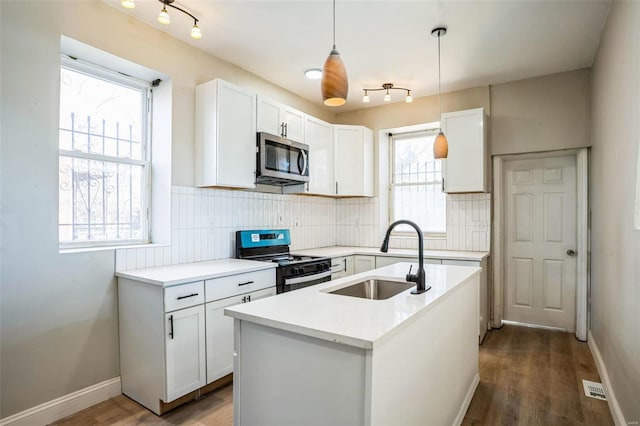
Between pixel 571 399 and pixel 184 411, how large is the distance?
8.62 feet

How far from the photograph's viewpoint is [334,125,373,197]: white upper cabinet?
14.5 ft

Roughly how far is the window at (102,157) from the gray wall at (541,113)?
11.9ft

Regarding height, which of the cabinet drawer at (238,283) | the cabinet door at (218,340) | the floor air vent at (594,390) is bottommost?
the floor air vent at (594,390)

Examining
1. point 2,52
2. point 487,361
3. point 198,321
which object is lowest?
point 487,361

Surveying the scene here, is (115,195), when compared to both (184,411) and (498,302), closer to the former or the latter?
(184,411)

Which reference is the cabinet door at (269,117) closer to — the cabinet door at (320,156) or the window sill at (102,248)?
the cabinet door at (320,156)

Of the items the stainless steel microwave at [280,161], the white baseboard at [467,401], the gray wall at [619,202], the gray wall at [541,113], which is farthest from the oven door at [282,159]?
the gray wall at [619,202]

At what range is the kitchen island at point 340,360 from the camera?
1.17 meters

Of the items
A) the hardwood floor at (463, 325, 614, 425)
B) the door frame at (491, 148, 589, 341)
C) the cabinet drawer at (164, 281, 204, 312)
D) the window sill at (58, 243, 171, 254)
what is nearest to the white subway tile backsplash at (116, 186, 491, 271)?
the window sill at (58, 243, 171, 254)

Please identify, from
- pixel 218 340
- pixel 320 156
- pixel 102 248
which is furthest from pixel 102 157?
pixel 320 156

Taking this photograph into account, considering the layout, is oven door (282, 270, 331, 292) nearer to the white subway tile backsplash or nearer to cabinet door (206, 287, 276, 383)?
cabinet door (206, 287, 276, 383)

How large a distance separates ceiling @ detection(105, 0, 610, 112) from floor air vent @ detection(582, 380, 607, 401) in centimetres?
272

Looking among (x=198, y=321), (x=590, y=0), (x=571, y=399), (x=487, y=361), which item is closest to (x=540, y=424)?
(x=571, y=399)

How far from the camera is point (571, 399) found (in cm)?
245
